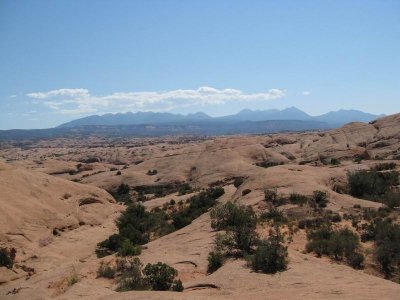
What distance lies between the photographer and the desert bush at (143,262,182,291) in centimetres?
1413

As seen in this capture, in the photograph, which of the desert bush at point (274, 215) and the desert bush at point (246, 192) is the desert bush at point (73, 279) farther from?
the desert bush at point (246, 192)

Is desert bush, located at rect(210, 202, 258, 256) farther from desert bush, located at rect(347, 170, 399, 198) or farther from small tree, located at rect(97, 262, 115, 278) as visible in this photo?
desert bush, located at rect(347, 170, 399, 198)

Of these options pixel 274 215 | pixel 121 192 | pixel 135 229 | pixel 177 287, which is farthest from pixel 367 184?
pixel 121 192

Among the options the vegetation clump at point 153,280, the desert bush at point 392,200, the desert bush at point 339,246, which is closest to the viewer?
the vegetation clump at point 153,280

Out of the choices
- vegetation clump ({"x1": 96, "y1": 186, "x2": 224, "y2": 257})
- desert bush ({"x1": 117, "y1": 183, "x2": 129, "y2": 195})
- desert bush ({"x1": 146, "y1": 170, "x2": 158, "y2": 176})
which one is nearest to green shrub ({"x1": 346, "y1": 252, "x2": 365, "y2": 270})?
vegetation clump ({"x1": 96, "y1": 186, "x2": 224, "y2": 257})

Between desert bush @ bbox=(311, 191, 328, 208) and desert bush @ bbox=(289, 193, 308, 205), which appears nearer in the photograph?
desert bush @ bbox=(311, 191, 328, 208)

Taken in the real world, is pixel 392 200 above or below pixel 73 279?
above

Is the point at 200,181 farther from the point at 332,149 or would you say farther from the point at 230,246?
the point at 230,246

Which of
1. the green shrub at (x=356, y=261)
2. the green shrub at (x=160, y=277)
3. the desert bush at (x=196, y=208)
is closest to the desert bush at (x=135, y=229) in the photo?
the desert bush at (x=196, y=208)

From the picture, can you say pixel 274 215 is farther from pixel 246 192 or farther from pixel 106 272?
pixel 106 272

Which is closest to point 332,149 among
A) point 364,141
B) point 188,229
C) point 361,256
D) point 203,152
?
point 364,141

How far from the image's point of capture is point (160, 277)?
14.2m

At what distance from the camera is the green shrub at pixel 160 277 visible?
1414 cm

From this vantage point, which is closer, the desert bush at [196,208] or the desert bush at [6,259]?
the desert bush at [6,259]
